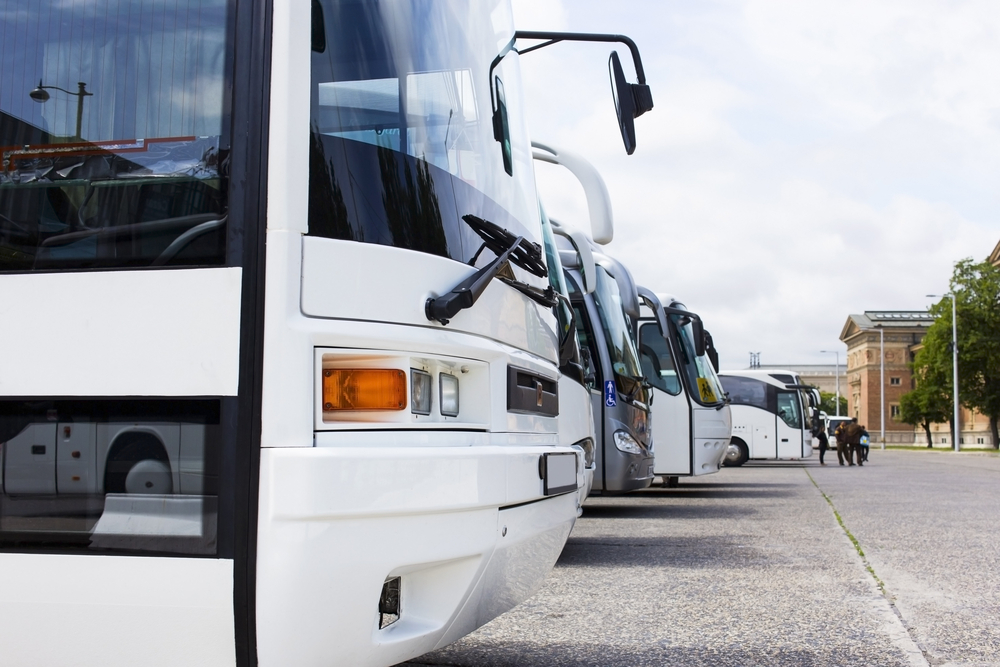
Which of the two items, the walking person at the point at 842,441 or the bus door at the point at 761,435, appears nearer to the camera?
the bus door at the point at 761,435

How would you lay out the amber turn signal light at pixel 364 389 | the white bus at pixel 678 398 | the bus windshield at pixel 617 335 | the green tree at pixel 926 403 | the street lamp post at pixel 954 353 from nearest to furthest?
the amber turn signal light at pixel 364 389
the bus windshield at pixel 617 335
the white bus at pixel 678 398
the street lamp post at pixel 954 353
the green tree at pixel 926 403

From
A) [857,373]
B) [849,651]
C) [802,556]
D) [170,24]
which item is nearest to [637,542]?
[802,556]

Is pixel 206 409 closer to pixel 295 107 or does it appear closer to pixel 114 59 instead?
pixel 295 107

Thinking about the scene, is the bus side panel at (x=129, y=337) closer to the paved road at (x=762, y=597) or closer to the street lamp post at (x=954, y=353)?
the paved road at (x=762, y=597)

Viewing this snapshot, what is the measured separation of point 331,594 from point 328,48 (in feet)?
4.38

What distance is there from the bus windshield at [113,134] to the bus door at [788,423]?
2969 cm

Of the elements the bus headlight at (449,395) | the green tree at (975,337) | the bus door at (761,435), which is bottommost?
the bus door at (761,435)

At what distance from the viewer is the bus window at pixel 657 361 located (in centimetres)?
1470

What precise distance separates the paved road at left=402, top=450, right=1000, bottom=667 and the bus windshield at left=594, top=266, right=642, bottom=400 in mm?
1473

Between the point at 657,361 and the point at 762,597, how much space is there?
8.91m

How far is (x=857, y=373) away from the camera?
413 feet

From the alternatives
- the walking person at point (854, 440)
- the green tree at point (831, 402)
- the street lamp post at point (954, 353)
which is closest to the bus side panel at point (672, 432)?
the walking person at point (854, 440)

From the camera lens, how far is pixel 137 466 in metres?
2.47

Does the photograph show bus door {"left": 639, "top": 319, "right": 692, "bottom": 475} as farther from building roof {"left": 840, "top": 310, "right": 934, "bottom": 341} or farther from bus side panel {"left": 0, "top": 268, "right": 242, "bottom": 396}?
building roof {"left": 840, "top": 310, "right": 934, "bottom": 341}
